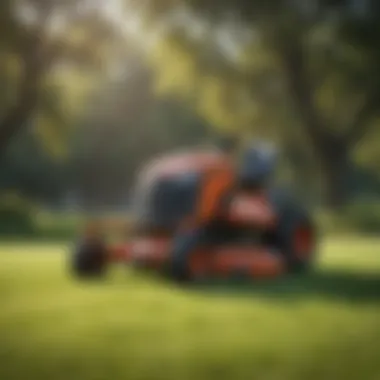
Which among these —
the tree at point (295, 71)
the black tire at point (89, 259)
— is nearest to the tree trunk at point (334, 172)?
the tree at point (295, 71)

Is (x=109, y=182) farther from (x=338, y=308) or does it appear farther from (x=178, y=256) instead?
(x=338, y=308)

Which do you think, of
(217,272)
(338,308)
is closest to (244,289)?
(217,272)

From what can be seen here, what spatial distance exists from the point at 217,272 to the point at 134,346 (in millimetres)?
222

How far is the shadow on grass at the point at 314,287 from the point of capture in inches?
69.6

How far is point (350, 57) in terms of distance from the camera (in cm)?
183

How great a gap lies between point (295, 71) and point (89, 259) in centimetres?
57

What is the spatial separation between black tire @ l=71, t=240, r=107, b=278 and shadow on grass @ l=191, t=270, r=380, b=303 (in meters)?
0.21

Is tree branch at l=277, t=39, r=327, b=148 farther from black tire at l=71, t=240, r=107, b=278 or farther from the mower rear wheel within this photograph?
black tire at l=71, t=240, r=107, b=278

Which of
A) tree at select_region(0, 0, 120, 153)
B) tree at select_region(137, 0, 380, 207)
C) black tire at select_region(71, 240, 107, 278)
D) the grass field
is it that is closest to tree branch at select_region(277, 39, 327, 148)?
tree at select_region(137, 0, 380, 207)

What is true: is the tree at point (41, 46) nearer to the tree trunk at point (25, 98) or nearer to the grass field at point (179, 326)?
the tree trunk at point (25, 98)

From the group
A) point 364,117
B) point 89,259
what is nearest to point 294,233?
point 364,117

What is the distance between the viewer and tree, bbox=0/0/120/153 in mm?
1782

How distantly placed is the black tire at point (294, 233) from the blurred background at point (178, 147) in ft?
0.08

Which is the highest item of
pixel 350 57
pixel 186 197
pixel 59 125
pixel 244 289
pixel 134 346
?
pixel 350 57
